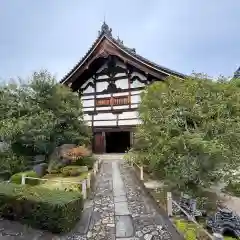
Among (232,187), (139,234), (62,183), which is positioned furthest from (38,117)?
(232,187)

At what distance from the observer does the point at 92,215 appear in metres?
9.84

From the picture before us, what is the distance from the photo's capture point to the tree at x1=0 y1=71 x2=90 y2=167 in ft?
55.9

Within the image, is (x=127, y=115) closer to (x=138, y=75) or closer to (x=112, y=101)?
(x=112, y=101)

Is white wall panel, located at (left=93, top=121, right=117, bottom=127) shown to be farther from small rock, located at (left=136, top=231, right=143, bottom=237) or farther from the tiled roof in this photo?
small rock, located at (left=136, top=231, right=143, bottom=237)

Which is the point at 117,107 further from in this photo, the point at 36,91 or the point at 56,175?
the point at 56,175

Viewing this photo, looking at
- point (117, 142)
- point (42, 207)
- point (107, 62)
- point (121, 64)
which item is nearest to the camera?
point (42, 207)

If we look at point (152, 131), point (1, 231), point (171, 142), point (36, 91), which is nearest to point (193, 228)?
point (171, 142)

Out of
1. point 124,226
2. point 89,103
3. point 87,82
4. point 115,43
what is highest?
point 115,43

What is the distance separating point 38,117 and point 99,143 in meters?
8.19

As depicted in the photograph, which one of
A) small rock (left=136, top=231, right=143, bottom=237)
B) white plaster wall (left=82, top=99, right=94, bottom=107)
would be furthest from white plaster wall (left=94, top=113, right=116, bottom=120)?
small rock (left=136, top=231, right=143, bottom=237)

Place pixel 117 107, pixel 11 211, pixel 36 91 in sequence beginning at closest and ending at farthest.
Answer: pixel 11 211, pixel 36 91, pixel 117 107

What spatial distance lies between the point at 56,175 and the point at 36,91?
654cm

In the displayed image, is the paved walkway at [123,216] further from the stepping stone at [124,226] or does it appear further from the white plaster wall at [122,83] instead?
the white plaster wall at [122,83]

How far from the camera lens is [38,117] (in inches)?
679
